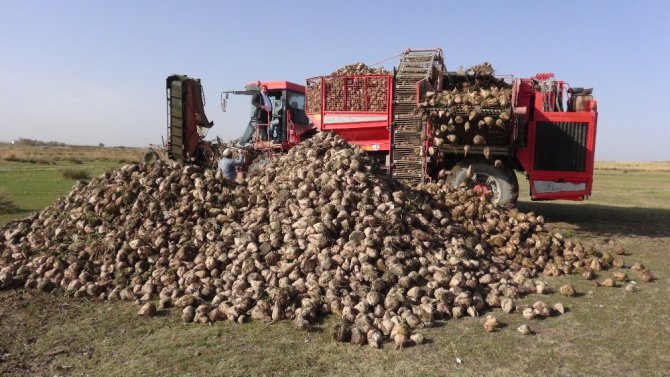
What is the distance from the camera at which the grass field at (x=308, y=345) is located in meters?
4.01

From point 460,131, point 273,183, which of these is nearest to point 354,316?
point 273,183

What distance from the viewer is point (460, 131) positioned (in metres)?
9.23

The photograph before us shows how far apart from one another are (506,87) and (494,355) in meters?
7.05

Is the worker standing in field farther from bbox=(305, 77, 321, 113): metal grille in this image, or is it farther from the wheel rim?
the wheel rim

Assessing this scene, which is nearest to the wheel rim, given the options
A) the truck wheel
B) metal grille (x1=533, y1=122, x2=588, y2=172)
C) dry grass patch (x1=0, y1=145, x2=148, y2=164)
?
the truck wheel

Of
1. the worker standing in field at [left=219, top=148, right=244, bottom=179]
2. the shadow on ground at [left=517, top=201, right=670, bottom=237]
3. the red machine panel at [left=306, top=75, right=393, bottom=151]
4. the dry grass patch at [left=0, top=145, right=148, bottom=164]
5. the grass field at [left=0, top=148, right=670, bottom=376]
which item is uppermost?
the red machine panel at [left=306, top=75, right=393, bottom=151]

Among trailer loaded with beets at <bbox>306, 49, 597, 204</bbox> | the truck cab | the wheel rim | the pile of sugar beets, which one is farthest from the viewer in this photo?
the truck cab

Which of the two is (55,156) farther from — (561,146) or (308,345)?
(308,345)

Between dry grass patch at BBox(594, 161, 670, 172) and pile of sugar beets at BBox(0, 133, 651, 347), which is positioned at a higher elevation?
pile of sugar beets at BBox(0, 133, 651, 347)

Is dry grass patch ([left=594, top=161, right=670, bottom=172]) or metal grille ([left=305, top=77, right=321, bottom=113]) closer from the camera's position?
metal grille ([left=305, top=77, right=321, bottom=113])

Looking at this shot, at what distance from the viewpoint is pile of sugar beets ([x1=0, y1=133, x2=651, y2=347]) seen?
5129 mm

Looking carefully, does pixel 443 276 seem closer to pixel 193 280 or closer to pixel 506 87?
pixel 193 280

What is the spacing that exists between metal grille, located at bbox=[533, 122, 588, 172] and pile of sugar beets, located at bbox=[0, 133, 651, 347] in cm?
207

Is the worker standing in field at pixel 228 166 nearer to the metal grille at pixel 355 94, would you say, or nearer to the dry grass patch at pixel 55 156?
the metal grille at pixel 355 94
